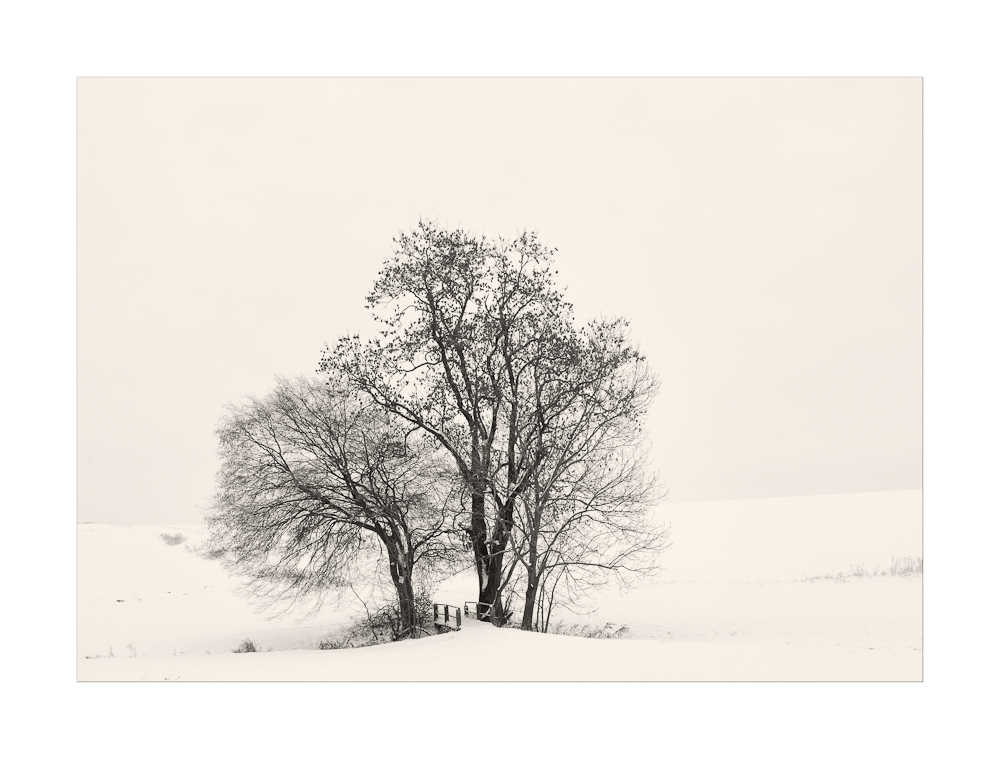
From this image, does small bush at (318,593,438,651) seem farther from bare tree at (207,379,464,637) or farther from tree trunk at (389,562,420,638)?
bare tree at (207,379,464,637)

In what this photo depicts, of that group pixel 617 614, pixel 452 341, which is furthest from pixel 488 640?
pixel 617 614

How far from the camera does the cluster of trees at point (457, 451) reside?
15.7 meters

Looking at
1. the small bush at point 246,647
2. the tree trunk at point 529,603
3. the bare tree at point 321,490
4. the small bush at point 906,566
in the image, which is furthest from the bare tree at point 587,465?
the small bush at point 906,566

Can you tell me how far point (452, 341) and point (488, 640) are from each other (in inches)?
258

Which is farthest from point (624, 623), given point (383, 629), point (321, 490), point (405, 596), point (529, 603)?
point (321, 490)

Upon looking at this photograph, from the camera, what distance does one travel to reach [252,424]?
16016 millimetres

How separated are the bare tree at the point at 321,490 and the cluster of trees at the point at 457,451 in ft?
0.13

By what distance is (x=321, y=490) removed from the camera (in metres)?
15.8

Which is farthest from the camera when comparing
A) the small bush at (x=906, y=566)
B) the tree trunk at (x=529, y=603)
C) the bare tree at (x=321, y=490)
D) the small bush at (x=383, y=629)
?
the small bush at (x=906, y=566)

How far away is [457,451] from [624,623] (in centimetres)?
718

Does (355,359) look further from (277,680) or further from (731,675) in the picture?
(731,675)

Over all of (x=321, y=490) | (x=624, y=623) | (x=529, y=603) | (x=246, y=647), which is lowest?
(x=624, y=623)

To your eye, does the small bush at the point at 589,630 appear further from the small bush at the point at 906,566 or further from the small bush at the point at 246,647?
the small bush at the point at 906,566

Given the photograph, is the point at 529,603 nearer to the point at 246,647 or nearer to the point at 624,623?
the point at 624,623
